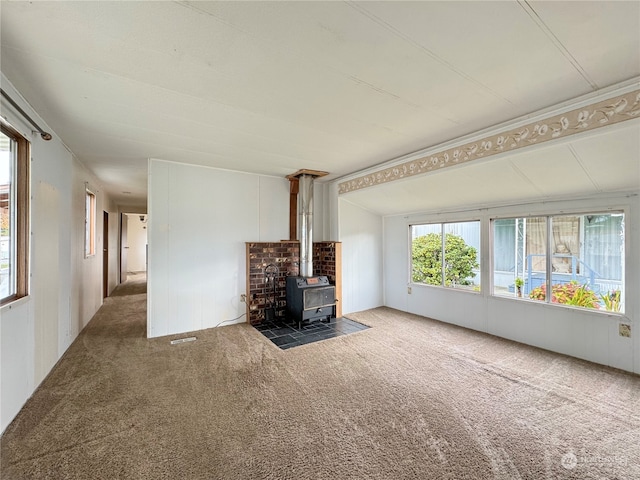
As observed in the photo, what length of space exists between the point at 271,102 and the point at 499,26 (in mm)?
1538

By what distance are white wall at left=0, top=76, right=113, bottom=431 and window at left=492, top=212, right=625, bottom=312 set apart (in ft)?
16.5

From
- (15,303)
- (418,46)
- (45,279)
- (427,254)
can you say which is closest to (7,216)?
(15,303)

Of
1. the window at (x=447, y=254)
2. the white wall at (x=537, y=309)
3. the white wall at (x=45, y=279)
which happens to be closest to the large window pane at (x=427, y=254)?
the window at (x=447, y=254)

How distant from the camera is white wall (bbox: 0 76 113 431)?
1959 millimetres

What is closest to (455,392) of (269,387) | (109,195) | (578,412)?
(578,412)

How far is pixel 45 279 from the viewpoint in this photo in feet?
8.36

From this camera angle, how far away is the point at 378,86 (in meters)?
2.00

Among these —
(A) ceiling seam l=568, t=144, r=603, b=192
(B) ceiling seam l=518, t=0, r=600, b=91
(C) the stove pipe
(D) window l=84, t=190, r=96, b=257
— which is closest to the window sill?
(D) window l=84, t=190, r=96, b=257

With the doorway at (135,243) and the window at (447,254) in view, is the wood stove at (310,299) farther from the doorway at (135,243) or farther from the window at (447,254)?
the doorway at (135,243)

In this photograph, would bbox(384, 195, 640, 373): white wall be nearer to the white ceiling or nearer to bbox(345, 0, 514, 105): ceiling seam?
the white ceiling

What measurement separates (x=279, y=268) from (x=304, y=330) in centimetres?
116

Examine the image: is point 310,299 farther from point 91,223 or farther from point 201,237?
point 91,223

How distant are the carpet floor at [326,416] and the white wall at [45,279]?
7.2 inches

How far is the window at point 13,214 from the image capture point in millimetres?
1992
